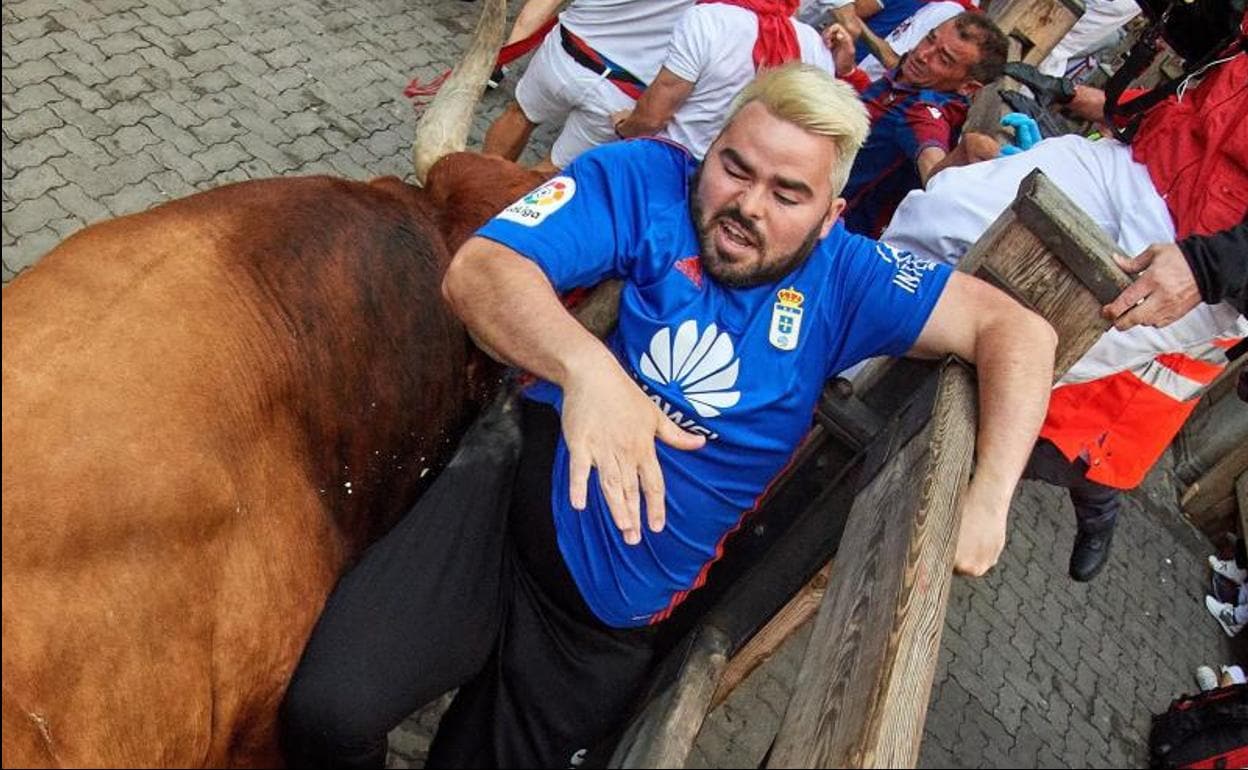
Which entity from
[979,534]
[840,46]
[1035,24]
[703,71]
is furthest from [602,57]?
[979,534]

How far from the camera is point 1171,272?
8.83 ft

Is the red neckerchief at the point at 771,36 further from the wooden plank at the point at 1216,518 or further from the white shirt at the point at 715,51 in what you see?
the wooden plank at the point at 1216,518

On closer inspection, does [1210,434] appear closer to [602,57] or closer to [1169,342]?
[1169,342]

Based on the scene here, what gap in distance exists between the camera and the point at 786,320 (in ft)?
8.08

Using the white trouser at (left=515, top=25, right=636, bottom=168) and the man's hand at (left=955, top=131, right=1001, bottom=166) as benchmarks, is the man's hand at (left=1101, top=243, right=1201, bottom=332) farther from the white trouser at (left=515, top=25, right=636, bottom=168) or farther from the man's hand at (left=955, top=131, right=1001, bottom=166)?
the white trouser at (left=515, top=25, right=636, bottom=168)

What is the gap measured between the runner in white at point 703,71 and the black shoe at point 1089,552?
2208 mm

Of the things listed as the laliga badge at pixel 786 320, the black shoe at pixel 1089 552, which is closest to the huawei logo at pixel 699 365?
the laliga badge at pixel 786 320

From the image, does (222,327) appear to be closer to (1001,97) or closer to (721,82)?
(721,82)

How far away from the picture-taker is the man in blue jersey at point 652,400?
2279 millimetres

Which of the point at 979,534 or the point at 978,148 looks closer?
the point at 979,534

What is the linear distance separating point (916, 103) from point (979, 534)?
9.08ft

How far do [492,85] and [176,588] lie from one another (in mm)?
4654

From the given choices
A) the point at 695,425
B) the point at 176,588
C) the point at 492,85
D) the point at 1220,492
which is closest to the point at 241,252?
the point at 176,588

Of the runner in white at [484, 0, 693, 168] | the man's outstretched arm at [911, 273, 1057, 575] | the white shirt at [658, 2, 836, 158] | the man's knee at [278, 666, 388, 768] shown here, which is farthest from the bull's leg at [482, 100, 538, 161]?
the man's knee at [278, 666, 388, 768]
